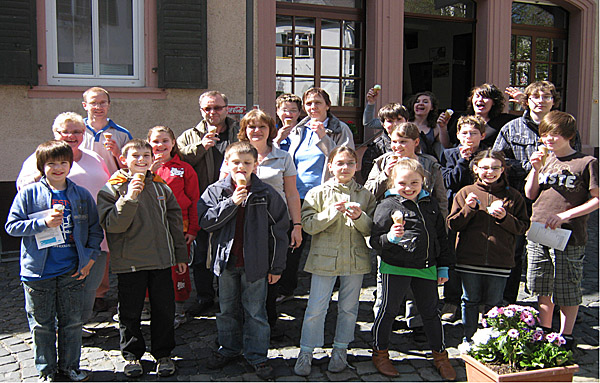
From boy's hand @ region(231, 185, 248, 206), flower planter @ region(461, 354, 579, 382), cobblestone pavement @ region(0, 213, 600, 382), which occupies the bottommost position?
cobblestone pavement @ region(0, 213, 600, 382)

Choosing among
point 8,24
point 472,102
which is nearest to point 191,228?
point 472,102

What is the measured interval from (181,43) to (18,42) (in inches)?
73.9

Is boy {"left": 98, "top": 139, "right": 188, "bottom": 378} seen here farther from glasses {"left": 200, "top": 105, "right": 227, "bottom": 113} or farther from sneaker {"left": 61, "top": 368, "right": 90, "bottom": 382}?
glasses {"left": 200, "top": 105, "right": 227, "bottom": 113}

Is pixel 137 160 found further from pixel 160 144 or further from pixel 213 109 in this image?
pixel 213 109

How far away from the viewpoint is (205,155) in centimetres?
487

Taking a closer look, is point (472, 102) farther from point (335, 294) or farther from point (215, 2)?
point (215, 2)

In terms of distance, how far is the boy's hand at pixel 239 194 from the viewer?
3.59 metres

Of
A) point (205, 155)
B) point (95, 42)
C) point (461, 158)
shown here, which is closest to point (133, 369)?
point (205, 155)

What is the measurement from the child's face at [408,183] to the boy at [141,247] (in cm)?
154

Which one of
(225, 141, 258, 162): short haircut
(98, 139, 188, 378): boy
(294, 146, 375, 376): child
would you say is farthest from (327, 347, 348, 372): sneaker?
(225, 141, 258, 162): short haircut

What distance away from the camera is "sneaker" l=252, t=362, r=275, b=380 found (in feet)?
12.3

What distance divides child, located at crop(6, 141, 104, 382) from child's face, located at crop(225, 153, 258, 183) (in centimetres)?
98

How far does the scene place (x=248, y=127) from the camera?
4168mm

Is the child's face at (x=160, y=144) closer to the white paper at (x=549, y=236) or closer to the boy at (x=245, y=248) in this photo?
the boy at (x=245, y=248)
